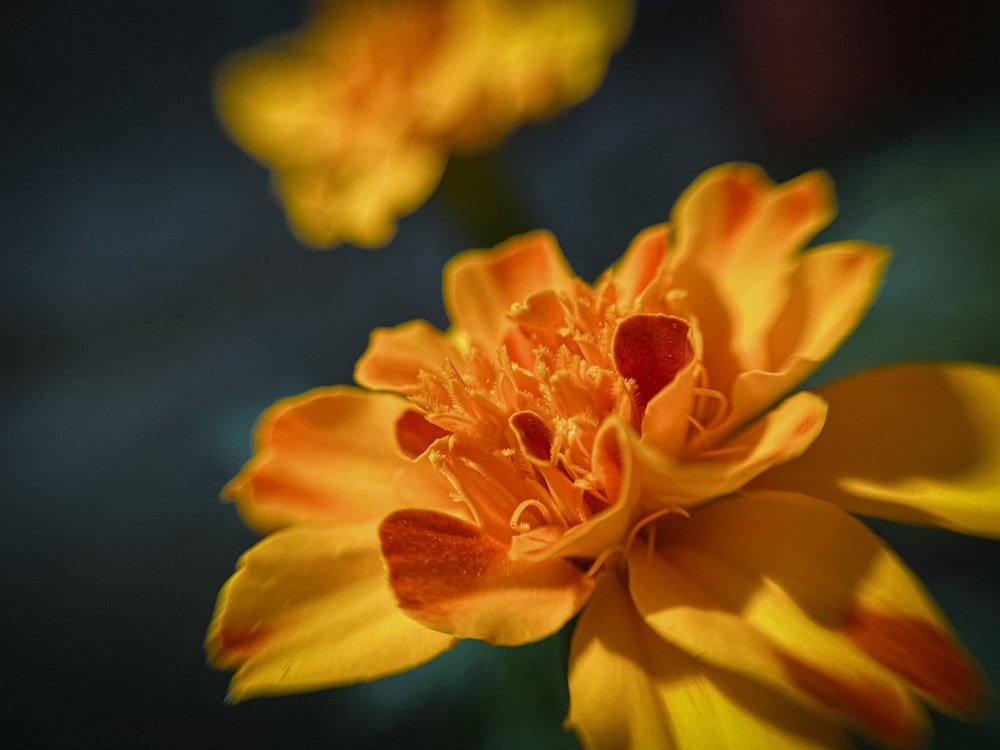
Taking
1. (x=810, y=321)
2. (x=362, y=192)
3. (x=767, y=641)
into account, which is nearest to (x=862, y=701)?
(x=767, y=641)

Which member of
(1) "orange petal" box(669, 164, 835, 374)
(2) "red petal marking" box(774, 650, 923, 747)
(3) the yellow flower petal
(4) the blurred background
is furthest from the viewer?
(3) the yellow flower petal

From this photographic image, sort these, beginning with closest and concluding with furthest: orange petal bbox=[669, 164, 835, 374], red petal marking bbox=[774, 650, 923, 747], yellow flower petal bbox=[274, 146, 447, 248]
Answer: red petal marking bbox=[774, 650, 923, 747] → orange petal bbox=[669, 164, 835, 374] → yellow flower petal bbox=[274, 146, 447, 248]

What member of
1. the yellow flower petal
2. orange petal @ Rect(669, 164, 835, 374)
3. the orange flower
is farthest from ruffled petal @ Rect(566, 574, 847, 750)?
the yellow flower petal

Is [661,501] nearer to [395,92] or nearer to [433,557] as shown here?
[433,557]

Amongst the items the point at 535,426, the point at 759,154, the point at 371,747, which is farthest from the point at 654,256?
the point at 759,154

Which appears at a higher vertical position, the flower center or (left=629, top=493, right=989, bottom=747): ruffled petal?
the flower center

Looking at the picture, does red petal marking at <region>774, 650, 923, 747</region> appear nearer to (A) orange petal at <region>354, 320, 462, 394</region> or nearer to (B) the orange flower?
(B) the orange flower

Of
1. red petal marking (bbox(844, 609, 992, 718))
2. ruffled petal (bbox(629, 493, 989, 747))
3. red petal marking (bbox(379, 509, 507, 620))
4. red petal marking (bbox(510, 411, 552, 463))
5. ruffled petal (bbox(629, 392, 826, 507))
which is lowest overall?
red petal marking (bbox(844, 609, 992, 718))
